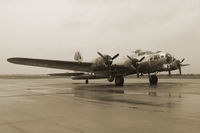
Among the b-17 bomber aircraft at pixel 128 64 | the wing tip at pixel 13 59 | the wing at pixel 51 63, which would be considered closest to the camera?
the wing tip at pixel 13 59

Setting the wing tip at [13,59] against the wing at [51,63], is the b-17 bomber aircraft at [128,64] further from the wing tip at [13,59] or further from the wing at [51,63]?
the wing tip at [13,59]

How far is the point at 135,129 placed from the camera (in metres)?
5.12

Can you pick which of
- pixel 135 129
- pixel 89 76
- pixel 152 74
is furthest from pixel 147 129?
pixel 89 76

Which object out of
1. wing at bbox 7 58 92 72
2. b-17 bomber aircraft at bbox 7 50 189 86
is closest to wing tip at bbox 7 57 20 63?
wing at bbox 7 58 92 72

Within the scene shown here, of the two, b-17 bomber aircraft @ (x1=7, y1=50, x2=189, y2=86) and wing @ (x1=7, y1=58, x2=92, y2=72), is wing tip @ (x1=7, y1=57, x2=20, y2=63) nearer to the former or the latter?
wing @ (x1=7, y1=58, x2=92, y2=72)

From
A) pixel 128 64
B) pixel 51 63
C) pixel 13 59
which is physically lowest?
pixel 128 64

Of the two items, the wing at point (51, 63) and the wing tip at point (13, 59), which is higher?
the wing tip at point (13, 59)

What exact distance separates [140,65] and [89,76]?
914cm

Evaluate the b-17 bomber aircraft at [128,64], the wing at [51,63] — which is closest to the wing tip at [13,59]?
the wing at [51,63]

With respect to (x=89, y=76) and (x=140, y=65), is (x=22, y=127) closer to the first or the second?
(x=140, y=65)

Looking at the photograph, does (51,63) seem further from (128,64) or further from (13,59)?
(128,64)

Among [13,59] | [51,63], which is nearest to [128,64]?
[51,63]

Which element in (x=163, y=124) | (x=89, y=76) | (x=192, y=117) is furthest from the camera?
(x=89, y=76)

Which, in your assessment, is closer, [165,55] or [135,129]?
[135,129]
